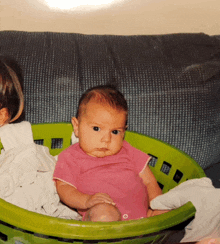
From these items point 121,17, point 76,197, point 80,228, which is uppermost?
point 121,17

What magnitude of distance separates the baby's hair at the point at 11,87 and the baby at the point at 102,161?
0.63ft

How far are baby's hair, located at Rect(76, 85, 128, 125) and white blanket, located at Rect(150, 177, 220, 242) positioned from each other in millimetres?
322

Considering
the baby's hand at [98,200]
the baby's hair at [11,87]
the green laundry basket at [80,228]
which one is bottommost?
the baby's hand at [98,200]

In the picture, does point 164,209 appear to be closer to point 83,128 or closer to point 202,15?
point 83,128

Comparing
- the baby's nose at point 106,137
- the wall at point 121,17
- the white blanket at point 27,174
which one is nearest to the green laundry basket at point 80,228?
the white blanket at point 27,174

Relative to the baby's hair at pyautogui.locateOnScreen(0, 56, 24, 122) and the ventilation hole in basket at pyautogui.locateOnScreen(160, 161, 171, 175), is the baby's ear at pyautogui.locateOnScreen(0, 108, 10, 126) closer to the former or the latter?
the baby's hair at pyautogui.locateOnScreen(0, 56, 24, 122)

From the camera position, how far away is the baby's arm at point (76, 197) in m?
0.78

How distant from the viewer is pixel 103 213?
698 mm

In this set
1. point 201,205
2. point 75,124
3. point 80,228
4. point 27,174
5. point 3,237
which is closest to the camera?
point 80,228

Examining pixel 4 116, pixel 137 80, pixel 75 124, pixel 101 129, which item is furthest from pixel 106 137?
pixel 4 116

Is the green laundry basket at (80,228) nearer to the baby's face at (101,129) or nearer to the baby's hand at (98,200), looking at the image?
the baby's hand at (98,200)

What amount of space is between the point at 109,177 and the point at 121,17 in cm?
72

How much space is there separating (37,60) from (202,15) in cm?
79

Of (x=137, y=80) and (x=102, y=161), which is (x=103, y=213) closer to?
(x=102, y=161)
